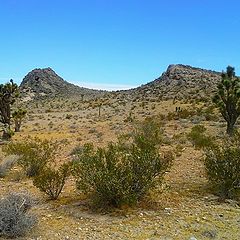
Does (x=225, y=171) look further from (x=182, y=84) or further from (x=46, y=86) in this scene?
(x=46, y=86)

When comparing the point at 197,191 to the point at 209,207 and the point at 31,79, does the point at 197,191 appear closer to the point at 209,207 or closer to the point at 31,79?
the point at 209,207

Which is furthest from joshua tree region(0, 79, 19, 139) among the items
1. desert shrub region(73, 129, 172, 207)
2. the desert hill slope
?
the desert hill slope

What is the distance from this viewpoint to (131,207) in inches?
352

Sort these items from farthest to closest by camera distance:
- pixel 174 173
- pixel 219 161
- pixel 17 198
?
pixel 174 173
pixel 219 161
pixel 17 198

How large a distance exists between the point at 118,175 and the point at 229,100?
17.7 meters

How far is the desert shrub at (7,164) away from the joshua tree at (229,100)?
48.6 feet

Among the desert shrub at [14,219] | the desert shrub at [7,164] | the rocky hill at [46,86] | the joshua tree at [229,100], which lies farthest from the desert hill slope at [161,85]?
the desert shrub at [14,219]

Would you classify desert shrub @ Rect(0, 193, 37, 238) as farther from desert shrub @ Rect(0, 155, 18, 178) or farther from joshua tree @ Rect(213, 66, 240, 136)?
joshua tree @ Rect(213, 66, 240, 136)

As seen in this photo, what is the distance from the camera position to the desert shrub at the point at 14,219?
727cm

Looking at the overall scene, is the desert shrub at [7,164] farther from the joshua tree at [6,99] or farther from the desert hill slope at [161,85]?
the desert hill slope at [161,85]

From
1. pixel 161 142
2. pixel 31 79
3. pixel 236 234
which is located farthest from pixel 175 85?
pixel 236 234

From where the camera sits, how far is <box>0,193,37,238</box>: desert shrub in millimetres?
7270

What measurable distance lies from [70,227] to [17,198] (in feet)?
4.14

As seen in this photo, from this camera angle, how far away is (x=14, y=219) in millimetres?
7387
